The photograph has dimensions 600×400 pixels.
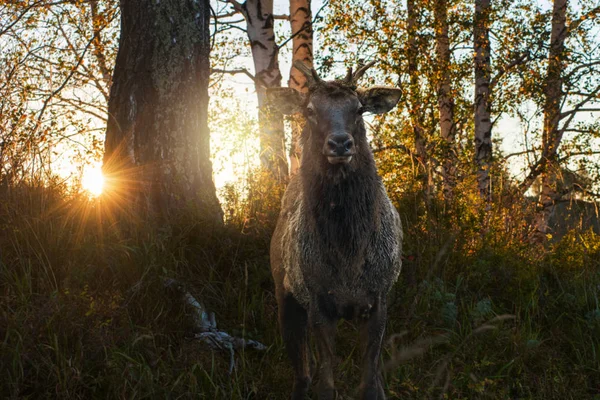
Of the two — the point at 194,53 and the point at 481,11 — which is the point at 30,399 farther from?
the point at 481,11

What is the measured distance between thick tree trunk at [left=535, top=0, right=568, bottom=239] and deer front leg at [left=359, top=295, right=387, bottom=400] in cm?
921

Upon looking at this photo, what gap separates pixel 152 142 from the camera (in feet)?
21.5

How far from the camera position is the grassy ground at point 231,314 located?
4.02 m

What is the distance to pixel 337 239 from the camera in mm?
4035

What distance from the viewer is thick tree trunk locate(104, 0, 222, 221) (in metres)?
6.50

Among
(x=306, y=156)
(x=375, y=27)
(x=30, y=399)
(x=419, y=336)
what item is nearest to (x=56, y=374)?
(x=30, y=399)

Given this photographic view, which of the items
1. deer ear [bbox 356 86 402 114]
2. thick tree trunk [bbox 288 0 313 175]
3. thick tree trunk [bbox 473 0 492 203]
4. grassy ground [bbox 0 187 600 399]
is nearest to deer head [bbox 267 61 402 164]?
deer ear [bbox 356 86 402 114]

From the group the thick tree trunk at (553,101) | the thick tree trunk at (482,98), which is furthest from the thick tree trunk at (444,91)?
the thick tree trunk at (553,101)

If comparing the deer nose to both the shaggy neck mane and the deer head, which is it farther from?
the shaggy neck mane

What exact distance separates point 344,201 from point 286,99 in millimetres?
991

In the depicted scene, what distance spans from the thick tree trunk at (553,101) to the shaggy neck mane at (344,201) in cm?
909

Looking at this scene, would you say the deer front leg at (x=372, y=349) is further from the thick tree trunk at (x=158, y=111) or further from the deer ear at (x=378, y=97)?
the thick tree trunk at (x=158, y=111)

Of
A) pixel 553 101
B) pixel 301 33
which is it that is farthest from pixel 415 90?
pixel 553 101

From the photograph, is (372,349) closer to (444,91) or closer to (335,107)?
(335,107)
